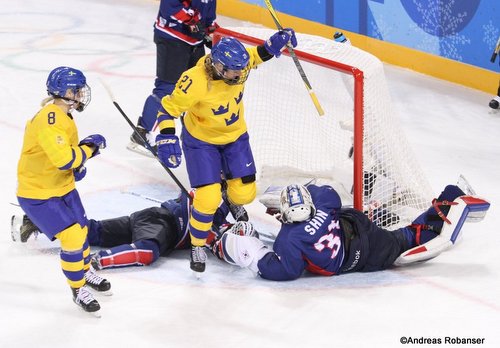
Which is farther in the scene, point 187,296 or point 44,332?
point 187,296

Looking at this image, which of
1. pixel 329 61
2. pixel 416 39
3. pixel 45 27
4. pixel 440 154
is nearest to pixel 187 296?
pixel 329 61

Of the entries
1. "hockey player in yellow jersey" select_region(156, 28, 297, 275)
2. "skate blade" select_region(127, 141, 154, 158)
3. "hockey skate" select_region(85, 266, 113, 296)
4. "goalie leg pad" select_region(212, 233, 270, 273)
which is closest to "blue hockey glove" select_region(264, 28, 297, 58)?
"hockey player in yellow jersey" select_region(156, 28, 297, 275)

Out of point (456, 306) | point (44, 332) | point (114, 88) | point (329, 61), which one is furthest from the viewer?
point (114, 88)

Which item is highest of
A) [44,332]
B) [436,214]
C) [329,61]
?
[329,61]

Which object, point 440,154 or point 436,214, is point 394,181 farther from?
point 440,154

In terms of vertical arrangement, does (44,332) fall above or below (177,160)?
below

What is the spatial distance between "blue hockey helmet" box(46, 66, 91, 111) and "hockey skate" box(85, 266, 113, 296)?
0.71m

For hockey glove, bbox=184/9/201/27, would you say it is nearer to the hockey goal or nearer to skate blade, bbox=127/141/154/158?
the hockey goal

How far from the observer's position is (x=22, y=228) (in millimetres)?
4312

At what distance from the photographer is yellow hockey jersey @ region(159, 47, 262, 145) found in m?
4.12

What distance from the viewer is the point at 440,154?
5.99m

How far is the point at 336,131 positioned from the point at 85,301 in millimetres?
2126

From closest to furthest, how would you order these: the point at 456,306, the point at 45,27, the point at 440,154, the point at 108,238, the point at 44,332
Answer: the point at 44,332 < the point at 456,306 < the point at 108,238 < the point at 440,154 < the point at 45,27

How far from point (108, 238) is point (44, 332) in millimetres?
848
